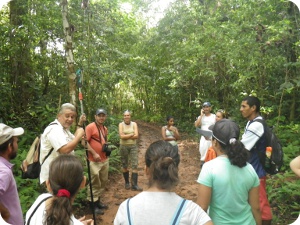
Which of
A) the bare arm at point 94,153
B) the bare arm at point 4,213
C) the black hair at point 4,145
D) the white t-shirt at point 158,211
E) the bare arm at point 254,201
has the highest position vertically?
the black hair at point 4,145

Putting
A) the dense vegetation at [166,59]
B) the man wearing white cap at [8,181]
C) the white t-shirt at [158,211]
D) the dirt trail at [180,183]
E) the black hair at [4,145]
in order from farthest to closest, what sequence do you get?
the dense vegetation at [166,59] → the dirt trail at [180,183] → the black hair at [4,145] → the man wearing white cap at [8,181] → the white t-shirt at [158,211]

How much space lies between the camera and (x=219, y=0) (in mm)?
6773

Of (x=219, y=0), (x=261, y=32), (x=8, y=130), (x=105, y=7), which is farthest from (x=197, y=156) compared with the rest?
(x=8, y=130)

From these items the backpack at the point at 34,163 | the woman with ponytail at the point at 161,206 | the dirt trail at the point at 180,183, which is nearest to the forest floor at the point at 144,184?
the dirt trail at the point at 180,183

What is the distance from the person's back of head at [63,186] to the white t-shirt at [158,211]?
0.99ft

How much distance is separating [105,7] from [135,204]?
6.89 m

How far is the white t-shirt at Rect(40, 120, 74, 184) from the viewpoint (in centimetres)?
285

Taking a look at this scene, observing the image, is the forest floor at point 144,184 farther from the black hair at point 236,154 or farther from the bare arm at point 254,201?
the black hair at point 236,154

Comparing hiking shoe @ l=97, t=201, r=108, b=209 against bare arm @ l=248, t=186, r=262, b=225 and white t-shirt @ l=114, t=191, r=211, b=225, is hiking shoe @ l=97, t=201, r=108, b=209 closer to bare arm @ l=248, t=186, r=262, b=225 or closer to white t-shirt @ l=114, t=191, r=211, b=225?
bare arm @ l=248, t=186, r=262, b=225

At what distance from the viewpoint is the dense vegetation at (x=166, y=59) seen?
5.13 meters

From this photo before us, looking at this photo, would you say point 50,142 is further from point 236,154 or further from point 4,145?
point 236,154

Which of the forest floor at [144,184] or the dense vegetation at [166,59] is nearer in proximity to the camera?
the forest floor at [144,184]

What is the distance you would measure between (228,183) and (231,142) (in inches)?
10.8

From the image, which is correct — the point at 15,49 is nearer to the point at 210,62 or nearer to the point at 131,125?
the point at 131,125
